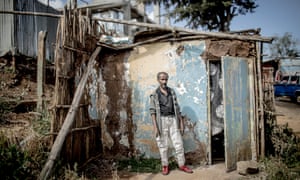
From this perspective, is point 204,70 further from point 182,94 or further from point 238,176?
Answer: point 238,176

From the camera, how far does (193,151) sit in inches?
203

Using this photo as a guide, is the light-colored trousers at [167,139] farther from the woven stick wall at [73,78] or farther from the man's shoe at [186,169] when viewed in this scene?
the woven stick wall at [73,78]

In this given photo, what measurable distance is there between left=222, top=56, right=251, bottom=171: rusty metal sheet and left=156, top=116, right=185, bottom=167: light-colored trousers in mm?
977

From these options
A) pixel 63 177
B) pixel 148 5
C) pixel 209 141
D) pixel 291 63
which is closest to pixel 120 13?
pixel 148 5

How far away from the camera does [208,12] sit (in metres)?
13.3

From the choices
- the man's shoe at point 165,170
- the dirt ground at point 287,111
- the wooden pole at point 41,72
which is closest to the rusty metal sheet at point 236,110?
the man's shoe at point 165,170

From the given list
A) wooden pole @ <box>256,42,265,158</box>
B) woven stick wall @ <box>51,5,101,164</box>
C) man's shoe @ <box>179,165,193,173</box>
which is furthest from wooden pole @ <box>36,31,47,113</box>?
wooden pole @ <box>256,42,265,158</box>

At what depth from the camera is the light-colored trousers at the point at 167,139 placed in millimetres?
4559

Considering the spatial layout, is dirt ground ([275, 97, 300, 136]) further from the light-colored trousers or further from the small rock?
the light-colored trousers

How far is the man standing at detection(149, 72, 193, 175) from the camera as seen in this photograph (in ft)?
15.0

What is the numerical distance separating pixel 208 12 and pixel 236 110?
388 inches

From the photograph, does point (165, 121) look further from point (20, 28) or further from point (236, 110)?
point (20, 28)

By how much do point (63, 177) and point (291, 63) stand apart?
2150 cm

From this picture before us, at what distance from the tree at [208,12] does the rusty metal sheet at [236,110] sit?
882cm
